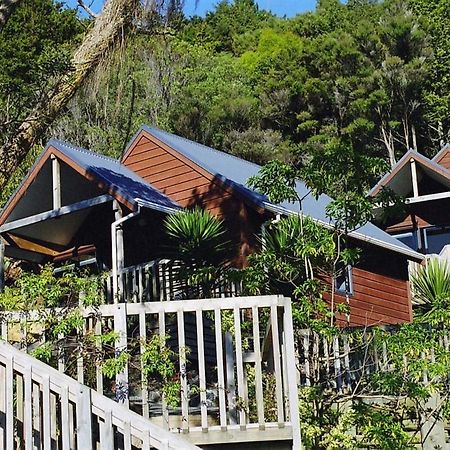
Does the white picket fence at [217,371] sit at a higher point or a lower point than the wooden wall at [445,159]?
lower

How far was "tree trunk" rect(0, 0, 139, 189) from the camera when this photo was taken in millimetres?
8625

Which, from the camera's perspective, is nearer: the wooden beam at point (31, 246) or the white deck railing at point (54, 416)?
the white deck railing at point (54, 416)

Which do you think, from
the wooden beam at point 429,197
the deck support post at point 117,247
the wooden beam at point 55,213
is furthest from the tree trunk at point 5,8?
the wooden beam at point 429,197

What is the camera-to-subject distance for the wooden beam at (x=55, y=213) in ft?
47.2

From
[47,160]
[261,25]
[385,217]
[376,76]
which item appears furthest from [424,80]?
[385,217]

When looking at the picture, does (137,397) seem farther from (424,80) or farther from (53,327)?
(424,80)

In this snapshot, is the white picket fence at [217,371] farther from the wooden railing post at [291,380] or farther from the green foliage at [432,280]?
the green foliage at [432,280]

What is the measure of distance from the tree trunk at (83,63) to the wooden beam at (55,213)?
543cm

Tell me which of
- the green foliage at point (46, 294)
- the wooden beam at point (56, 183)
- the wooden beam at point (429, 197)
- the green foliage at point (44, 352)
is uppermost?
the wooden beam at point (429, 197)

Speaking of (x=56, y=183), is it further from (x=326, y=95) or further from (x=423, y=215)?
(x=326, y=95)

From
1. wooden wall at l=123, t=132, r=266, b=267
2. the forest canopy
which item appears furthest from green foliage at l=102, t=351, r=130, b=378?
the forest canopy

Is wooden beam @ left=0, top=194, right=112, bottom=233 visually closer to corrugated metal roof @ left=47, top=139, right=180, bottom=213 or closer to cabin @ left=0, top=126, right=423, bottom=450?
cabin @ left=0, top=126, right=423, bottom=450

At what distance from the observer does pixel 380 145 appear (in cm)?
3984

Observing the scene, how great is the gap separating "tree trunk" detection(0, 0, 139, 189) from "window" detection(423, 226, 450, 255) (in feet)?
47.7
